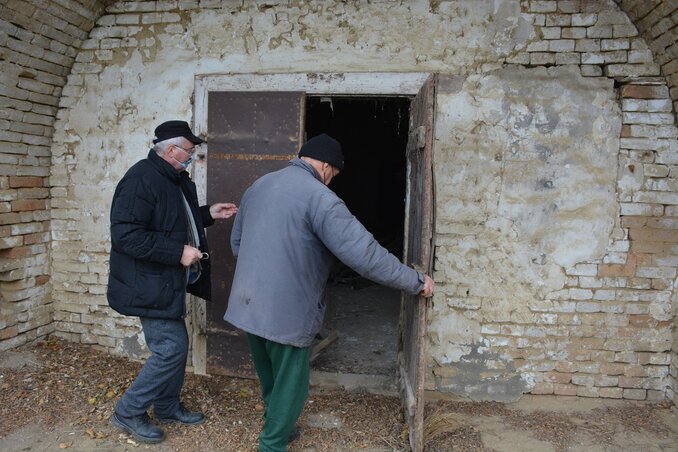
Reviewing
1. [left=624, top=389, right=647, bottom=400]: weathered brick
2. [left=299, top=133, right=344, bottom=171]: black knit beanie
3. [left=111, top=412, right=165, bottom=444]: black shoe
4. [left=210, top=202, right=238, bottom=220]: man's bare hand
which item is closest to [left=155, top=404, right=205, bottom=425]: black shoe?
[left=111, top=412, right=165, bottom=444]: black shoe

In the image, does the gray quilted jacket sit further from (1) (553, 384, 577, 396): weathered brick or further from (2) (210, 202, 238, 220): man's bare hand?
(1) (553, 384, 577, 396): weathered brick

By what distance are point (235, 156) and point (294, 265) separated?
152 cm

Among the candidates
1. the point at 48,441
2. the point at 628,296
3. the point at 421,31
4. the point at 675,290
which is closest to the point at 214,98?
the point at 421,31

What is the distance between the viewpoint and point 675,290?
3572mm

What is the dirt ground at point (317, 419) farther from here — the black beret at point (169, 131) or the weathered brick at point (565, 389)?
the black beret at point (169, 131)

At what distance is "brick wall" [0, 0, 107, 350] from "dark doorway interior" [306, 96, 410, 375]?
2.04 meters

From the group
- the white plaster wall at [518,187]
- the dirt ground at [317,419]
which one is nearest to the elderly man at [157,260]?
the dirt ground at [317,419]

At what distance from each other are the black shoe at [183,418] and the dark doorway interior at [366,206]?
1157 millimetres

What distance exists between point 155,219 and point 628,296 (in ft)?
11.1

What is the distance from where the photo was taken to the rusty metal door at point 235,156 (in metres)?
3.73

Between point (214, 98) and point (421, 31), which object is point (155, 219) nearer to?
point (214, 98)

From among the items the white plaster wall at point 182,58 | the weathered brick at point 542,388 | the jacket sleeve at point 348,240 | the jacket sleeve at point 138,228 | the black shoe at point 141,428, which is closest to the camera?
the jacket sleeve at point 348,240

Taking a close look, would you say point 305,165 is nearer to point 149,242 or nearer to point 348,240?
point 348,240

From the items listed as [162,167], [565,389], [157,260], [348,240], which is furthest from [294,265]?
[565,389]
